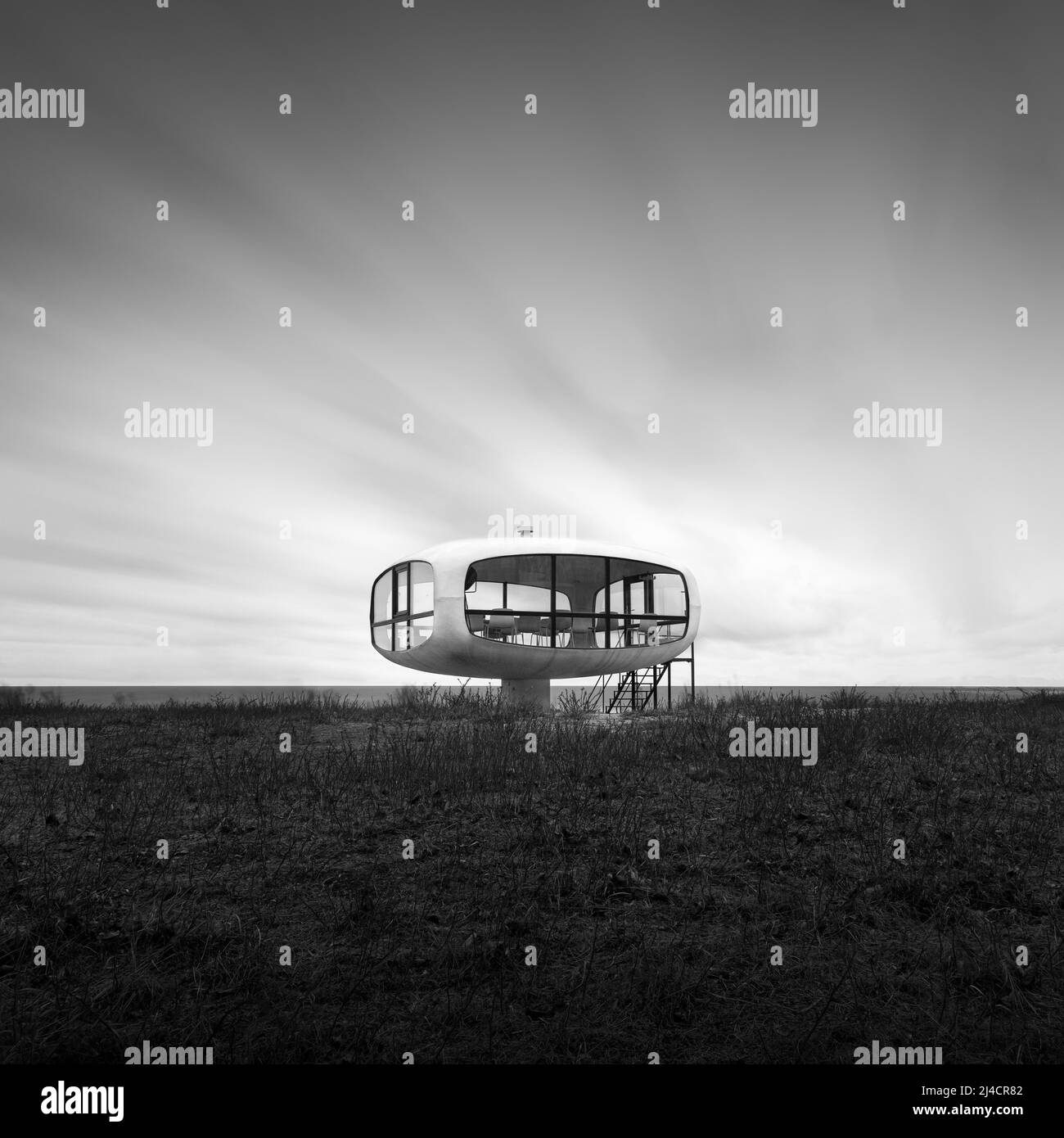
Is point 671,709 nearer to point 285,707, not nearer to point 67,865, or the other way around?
point 285,707

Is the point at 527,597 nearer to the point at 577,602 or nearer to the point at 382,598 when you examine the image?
the point at 577,602

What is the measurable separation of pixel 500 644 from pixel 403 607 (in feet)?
9.82

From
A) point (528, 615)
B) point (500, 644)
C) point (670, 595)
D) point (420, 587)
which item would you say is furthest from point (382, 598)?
point (670, 595)

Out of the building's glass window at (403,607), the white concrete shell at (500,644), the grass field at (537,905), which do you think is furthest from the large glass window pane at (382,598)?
the grass field at (537,905)

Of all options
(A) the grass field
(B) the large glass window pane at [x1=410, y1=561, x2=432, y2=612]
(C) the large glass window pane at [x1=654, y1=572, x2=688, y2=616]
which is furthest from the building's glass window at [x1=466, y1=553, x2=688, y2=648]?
(A) the grass field

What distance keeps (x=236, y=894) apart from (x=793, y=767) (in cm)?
543

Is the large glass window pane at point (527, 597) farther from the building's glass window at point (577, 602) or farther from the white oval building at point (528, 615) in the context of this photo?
the white oval building at point (528, 615)

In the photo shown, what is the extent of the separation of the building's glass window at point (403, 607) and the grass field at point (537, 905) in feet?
28.3

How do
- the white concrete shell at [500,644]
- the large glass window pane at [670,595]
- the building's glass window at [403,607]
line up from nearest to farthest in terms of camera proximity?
1. the white concrete shell at [500,644]
2. the building's glass window at [403,607]
3. the large glass window pane at [670,595]

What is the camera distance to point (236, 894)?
525 centimetres

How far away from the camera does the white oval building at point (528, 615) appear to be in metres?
17.0

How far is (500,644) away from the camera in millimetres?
17203
